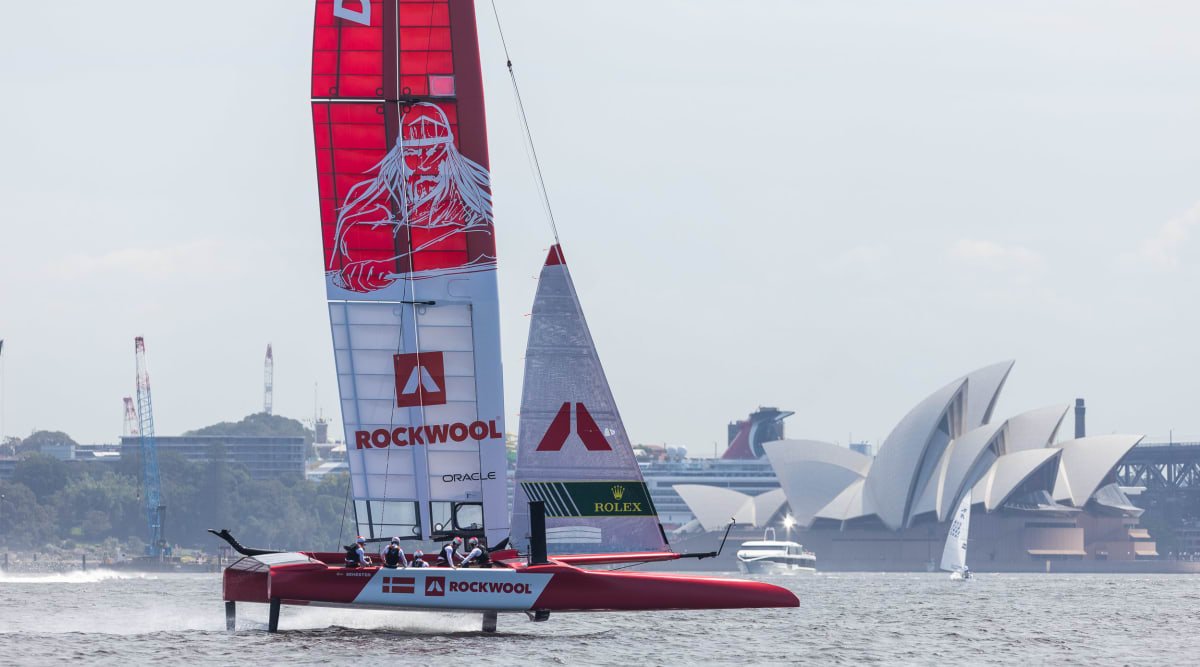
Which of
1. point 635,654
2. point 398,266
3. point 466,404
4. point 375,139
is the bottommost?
point 635,654

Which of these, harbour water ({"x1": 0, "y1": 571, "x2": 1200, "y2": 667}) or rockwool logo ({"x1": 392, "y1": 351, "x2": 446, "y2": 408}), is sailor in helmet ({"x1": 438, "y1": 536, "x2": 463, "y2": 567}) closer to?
harbour water ({"x1": 0, "y1": 571, "x2": 1200, "y2": 667})

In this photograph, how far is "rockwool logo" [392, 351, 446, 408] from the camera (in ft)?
89.4

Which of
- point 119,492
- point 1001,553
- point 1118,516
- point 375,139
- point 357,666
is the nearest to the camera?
point 357,666

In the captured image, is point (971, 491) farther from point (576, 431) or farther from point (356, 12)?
point (356, 12)

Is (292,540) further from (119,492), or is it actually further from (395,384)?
(395,384)

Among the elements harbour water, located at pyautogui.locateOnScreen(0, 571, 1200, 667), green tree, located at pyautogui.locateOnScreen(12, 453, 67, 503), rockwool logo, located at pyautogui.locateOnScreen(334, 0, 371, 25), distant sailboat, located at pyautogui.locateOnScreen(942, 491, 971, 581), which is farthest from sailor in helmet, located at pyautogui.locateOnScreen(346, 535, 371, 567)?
green tree, located at pyautogui.locateOnScreen(12, 453, 67, 503)

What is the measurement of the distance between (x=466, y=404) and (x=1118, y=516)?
114845 millimetres

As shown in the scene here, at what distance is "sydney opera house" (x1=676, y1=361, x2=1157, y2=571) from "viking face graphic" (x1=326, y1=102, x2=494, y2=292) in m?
83.7

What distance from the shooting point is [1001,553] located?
124188 millimetres

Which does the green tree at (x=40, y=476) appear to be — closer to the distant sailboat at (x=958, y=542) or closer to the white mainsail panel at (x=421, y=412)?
the distant sailboat at (x=958, y=542)

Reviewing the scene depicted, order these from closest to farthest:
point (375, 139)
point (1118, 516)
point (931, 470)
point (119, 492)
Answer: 1. point (375, 139)
2. point (931, 470)
3. point (1118, 516)
4. point (119, 492)

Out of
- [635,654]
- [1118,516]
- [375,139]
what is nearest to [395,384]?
[375,139]

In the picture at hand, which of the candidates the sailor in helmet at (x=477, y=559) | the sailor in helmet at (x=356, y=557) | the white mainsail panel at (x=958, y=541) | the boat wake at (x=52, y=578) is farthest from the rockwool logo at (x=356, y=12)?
the white mainsail panel at (x=958, y=541)

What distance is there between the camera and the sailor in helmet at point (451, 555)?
1029 inches
